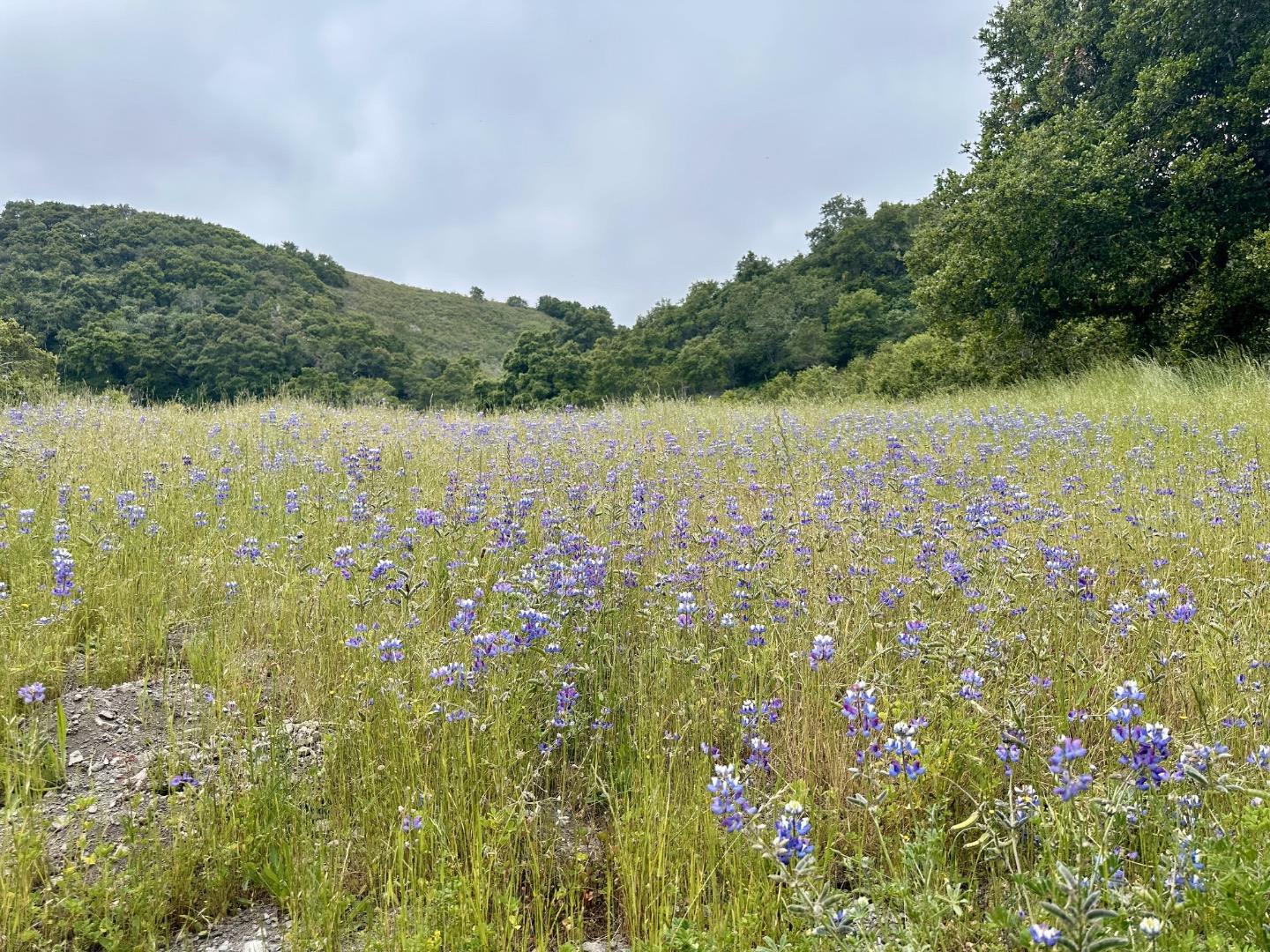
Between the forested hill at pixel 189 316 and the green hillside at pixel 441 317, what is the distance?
0.68 m

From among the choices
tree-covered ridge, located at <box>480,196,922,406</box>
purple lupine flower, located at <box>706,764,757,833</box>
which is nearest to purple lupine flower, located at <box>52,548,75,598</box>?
purple lupine flower, located at <box>706,764,757,833</box>

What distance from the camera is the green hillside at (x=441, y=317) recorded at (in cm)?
5941

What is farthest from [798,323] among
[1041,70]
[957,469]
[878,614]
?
[878,614]

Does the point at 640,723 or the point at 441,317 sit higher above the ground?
the point at 441,317

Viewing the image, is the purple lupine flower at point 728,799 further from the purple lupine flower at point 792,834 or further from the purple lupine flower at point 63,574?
the purple lupine flower at point 63,574

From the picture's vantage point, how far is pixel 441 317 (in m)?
65.7

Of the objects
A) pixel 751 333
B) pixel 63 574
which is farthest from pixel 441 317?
pixel 63 574

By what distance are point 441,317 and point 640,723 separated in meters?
68.0

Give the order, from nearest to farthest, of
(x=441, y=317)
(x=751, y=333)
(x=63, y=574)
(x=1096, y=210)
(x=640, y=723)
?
(x=640, y=723) → (x=63, y=574) → (x=1096, y=210) → (x=751, y=333) → (x=441, y=317)

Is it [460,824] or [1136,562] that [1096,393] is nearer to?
[1136,562]

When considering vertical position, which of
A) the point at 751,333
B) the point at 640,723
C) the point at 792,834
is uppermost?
the point at 751,333

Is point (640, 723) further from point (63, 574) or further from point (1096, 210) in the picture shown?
point (1096, 210)

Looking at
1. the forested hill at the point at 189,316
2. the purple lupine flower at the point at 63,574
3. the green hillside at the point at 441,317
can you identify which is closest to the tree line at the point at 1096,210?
the forested hill at the point at 189,316

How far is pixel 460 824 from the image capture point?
6.61ft
